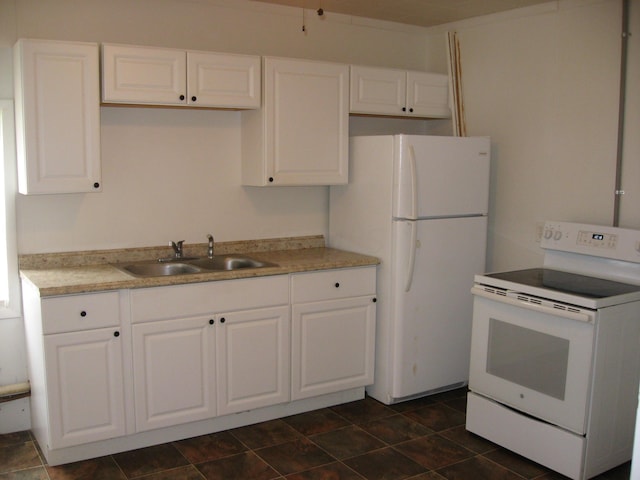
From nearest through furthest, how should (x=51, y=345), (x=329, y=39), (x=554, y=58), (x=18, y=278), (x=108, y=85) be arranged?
(x=51, y=345) < (x=108, y=85) < (x=18, y=278) < (x=554, y=58) < (x=329, y=39)

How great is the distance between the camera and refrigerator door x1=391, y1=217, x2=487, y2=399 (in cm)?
358

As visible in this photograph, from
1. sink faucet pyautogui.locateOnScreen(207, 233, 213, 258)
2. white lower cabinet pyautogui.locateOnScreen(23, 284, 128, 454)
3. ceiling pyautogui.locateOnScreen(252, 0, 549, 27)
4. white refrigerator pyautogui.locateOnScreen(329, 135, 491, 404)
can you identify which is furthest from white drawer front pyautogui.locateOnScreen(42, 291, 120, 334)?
ceiling pyautogui.locateOnScreen(252, 0, 549, 27)

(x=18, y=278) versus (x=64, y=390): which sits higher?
(x=18, y=278)

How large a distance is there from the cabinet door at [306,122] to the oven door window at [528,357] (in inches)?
50.9

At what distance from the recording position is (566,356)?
283 cm

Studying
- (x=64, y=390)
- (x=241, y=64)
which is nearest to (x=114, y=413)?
(x=64, y=390)

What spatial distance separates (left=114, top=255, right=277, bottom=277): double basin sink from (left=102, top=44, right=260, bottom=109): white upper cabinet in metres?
0.86

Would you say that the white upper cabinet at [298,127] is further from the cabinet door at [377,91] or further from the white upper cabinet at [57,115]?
the white upper cabinet at [57,115]

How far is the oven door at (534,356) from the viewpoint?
2.78m

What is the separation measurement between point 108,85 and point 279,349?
159cm

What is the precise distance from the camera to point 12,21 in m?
3.10

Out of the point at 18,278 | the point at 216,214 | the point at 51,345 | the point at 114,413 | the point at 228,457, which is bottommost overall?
the point at 228,457

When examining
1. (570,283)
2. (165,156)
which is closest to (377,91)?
(165,156)

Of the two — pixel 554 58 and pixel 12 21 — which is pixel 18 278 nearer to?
pixel 12 21
